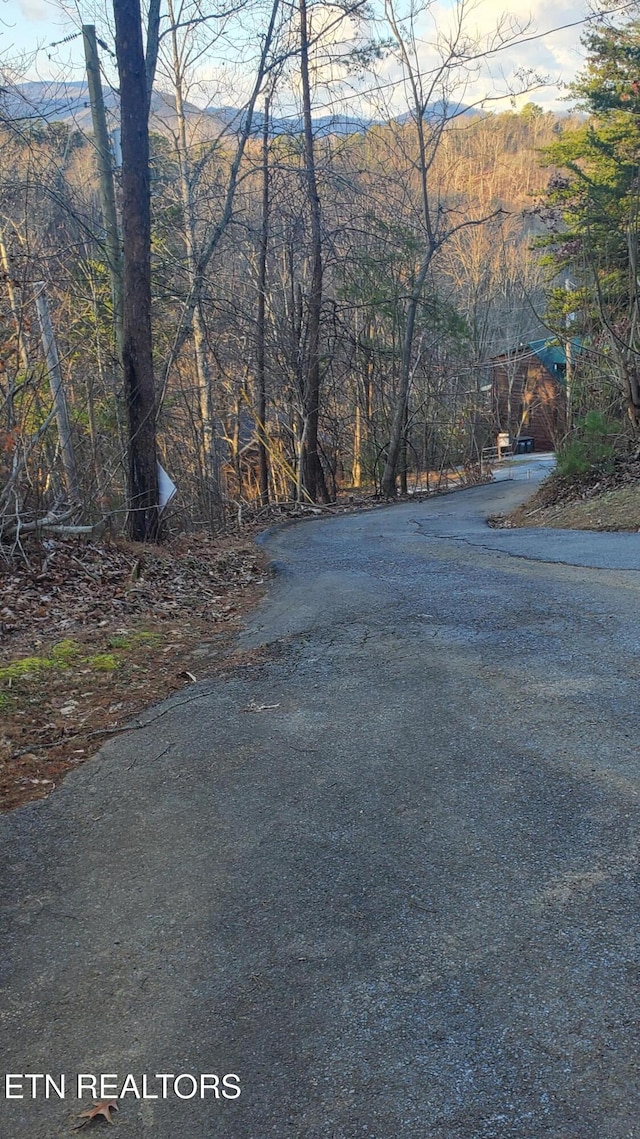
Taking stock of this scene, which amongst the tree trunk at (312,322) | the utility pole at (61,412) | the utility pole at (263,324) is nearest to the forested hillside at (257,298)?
the utility pole at (263,324)

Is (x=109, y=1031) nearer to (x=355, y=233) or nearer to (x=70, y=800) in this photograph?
(x=70, y=800)

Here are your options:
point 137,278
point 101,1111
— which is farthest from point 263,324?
point 101,1111

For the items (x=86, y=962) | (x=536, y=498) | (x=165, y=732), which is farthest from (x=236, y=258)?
(x=86, y=962)

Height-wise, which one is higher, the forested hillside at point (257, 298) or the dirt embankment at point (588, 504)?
the forested hillside at point (257, 298)

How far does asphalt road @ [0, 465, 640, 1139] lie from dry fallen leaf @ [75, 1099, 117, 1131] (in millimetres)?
23

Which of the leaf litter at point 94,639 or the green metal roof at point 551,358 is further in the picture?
the green metal roof at point 551,358

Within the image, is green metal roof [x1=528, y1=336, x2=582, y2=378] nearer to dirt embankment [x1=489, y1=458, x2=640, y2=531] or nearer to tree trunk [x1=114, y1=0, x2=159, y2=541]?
dirt embankment [x1=489, y1=458, x2=640, y2=531]

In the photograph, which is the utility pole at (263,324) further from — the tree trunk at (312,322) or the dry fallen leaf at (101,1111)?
the dry fallen leaf at (101,1111)

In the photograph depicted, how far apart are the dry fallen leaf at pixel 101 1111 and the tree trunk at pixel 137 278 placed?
866 centimetres

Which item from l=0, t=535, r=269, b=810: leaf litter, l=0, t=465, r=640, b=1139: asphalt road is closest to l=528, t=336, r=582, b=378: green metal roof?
l=0, t=535, r=269, b=810: leaf litter

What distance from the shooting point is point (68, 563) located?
27.0ft

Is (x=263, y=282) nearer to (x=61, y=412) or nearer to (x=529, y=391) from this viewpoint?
(x=61, y=412)

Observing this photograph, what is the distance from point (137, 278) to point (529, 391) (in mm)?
36334

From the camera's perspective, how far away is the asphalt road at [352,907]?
1.95 metres
